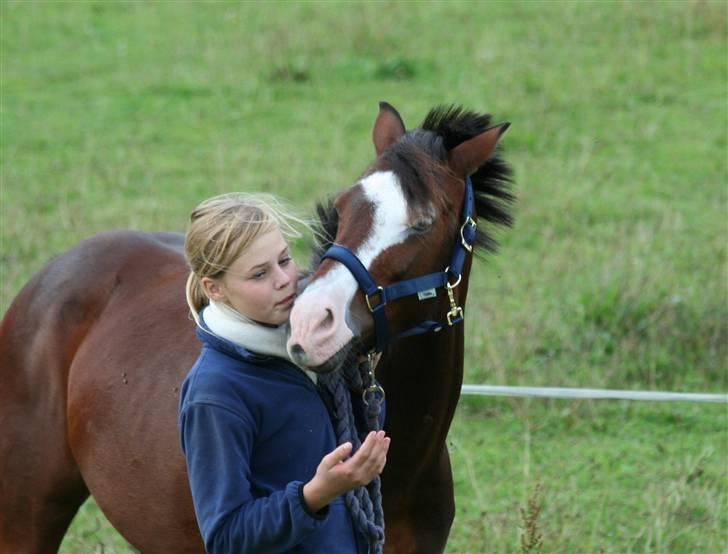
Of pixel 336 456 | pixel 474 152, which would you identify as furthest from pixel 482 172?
pixel 336 456

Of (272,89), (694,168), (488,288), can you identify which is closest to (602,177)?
(694,168)

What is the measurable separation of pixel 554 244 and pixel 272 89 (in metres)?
3.99

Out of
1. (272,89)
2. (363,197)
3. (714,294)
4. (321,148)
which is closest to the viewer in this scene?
(363,197)

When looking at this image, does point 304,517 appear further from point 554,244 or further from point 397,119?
point 554,244

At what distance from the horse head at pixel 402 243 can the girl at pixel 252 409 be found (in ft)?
0.24

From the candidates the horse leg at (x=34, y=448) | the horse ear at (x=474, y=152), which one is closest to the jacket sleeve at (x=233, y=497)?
the horse ear at (x=474, y=152)

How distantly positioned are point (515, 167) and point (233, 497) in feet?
22.8

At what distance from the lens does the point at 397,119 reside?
3.55 metres

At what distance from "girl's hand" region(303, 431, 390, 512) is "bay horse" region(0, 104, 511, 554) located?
279 mm

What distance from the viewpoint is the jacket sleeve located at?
2.57 m

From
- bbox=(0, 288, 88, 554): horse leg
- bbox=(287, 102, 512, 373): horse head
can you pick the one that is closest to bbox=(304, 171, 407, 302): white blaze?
bbox=(287, 102, 512, 373): horse head

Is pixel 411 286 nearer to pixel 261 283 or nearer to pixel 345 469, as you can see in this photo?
pixel 261 283

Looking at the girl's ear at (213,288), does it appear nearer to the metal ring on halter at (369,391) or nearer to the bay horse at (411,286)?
the bay horse at (411,286)

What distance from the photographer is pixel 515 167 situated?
9.29 m
